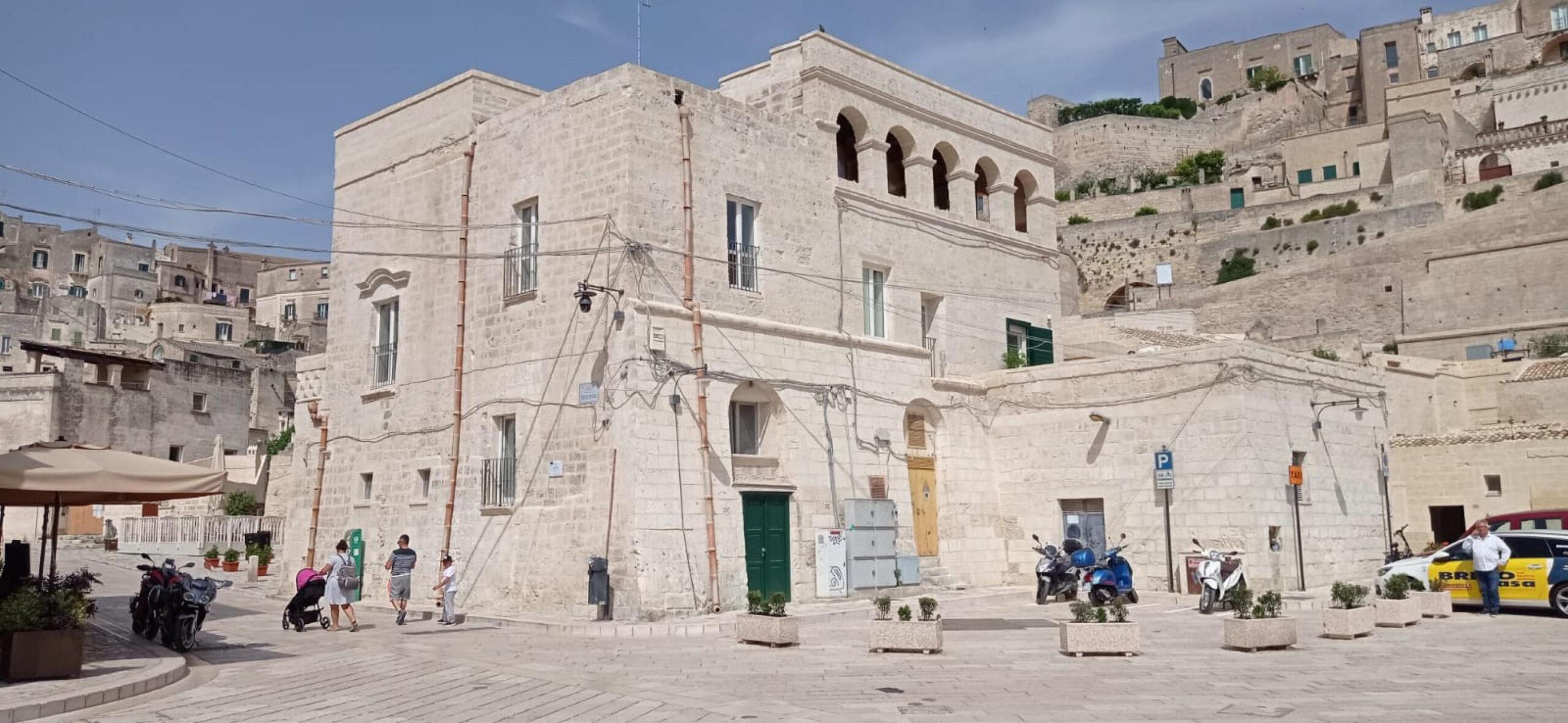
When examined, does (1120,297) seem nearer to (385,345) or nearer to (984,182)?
(984,182)

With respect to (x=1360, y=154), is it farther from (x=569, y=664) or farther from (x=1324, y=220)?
(x=569, y=664)

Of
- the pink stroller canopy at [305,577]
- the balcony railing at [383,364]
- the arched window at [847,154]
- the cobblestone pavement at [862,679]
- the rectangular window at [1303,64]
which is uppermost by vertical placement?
the rectangular window at [1303,64]

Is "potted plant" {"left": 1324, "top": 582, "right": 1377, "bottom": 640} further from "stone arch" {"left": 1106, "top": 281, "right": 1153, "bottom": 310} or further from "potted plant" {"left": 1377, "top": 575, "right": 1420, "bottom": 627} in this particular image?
"stone arch" {"left": 1106, "top": 281, "right": 1153, "bottom": 310}

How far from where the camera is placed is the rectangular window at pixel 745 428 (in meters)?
19.2

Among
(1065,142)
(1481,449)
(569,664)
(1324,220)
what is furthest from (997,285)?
(1065,142)

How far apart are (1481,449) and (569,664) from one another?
73.1ft

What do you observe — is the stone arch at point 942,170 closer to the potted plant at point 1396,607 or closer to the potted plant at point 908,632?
the potted plant at point 1396,607

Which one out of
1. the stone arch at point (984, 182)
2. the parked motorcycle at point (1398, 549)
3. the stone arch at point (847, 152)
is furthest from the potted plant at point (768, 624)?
the parked motorcycle at point (1398, 549)

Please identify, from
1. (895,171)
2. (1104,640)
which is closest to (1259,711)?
(1104,640)

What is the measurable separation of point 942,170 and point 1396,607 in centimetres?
1375

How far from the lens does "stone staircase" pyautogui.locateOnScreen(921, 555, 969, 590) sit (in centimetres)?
2114

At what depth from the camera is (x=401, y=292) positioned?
21.6 m

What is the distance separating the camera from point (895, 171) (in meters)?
24.9

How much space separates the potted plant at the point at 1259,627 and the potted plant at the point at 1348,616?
117 centimetres
